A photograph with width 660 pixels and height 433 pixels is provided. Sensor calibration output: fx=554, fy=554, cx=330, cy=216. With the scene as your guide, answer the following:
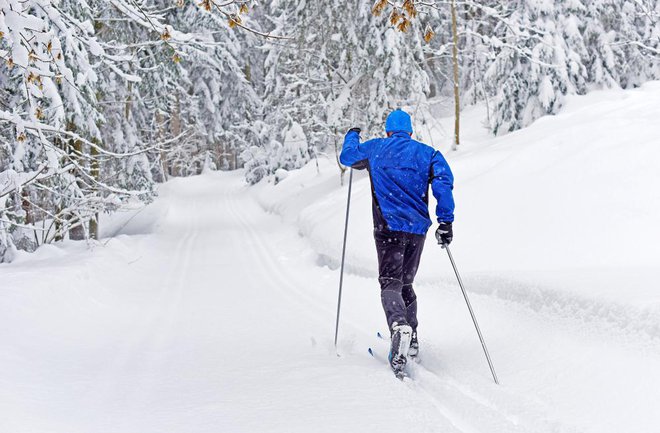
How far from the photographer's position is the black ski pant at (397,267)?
16.6 feet

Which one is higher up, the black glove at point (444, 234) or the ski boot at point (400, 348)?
the black glove at point (444, 234)

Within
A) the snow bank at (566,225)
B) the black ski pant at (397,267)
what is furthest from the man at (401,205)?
the snow bank at (566,225)

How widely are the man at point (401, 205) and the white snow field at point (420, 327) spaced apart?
0.62 m

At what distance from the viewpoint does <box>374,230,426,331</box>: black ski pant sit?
506cm

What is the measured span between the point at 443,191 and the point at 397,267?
0.85m

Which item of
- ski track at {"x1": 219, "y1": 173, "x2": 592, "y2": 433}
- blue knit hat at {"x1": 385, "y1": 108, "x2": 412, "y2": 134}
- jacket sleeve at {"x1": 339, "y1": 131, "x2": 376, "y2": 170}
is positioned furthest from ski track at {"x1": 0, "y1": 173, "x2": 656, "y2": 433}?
blue knit hat at {"x1": 385, "y1": 108, "x2": 412, "y2": 134}

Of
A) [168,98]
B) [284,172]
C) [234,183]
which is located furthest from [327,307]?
[234,183]

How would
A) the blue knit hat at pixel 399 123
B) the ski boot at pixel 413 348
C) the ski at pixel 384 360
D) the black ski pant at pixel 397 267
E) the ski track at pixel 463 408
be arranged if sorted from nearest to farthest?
the ski track at pixel 463 408, the ski at pixel 384 360, the black ski pant at pixel 397 267, the ski boot at pixel 413 348, the blue knit hat at pixel 399 123

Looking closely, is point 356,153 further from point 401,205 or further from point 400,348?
point 400,348

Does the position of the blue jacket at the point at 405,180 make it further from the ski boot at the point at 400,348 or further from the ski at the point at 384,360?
the ski at the point at 384,360

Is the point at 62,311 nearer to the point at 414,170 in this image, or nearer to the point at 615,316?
the point at 414,170

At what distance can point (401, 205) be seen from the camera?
512 cm

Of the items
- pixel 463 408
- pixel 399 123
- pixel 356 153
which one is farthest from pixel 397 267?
pixel 463 408

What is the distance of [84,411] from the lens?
407 cm
